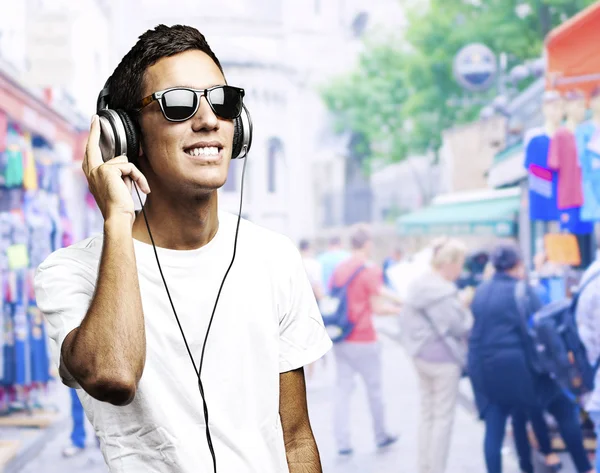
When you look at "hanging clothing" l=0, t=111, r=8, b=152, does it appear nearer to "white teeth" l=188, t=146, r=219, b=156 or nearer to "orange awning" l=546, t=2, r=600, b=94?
"orange awning" l=546, t=2, r=600, b=94

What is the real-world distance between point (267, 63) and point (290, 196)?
1.10m

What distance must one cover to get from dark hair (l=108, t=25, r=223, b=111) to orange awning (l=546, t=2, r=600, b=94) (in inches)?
149

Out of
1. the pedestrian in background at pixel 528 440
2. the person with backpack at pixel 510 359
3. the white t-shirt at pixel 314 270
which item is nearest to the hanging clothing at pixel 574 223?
the person with backpack at pixel 510 359

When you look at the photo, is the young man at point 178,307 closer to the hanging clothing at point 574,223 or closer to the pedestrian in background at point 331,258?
the hanging clothing at point 574,223

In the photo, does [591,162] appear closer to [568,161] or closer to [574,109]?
[568,161]

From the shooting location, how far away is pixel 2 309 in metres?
6.45

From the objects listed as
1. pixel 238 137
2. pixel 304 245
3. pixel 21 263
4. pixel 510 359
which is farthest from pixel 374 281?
pixel 238 137

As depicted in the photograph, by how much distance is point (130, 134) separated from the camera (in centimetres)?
179

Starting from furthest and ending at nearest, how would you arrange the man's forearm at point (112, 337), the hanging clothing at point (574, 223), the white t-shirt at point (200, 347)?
the hanging clothing at point (574, 223) < the white t-shirt at point (200, 347) < the man's forearm at point (112, 337)

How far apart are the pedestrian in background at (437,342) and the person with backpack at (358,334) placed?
0.64m

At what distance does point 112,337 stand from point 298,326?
16.4 inches

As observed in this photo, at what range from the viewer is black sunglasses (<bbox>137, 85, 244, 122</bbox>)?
1.72 m

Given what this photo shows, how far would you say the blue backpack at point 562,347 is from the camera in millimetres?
5340

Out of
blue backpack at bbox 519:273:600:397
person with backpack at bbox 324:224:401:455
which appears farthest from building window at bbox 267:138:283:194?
blue backpack at bbox 519:273:600:397
